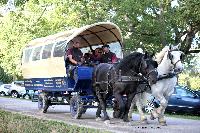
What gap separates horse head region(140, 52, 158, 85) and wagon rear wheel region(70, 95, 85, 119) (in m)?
3.10

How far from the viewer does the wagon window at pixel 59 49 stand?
17891mm

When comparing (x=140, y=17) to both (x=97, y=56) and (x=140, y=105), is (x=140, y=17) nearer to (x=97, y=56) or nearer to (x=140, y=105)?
(x=97, y=56)

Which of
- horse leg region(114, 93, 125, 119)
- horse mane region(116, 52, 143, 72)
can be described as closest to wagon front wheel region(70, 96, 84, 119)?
horse leg region(114, 93, 125, 119)

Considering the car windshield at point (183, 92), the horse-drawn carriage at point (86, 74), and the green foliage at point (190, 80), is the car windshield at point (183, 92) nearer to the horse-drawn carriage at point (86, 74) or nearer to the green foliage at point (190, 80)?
the horse-drawn carriage at point (86, 74)

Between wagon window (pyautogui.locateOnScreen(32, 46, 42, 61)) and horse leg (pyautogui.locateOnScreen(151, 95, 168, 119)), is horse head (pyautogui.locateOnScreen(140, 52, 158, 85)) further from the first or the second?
wagon window (pyautogui.locateOnScreen(32, 46, 42, 61))

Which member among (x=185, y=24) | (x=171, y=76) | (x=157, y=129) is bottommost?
(x=157, y=129)

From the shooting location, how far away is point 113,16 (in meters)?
36.0

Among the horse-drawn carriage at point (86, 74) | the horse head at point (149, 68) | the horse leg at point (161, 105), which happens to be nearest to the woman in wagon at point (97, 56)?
the horse-drawn carriage at point (86, 74)

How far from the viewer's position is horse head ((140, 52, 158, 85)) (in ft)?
47.1

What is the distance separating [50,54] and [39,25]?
34.3 metres

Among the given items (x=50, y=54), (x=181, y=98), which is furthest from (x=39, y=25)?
(x=50, y=54)

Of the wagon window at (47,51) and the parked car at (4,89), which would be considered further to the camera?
the parked car at (4,89)

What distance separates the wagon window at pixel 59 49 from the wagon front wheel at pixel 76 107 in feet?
5.48

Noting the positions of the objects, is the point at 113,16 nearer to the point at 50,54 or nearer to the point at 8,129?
the point at 50,54
